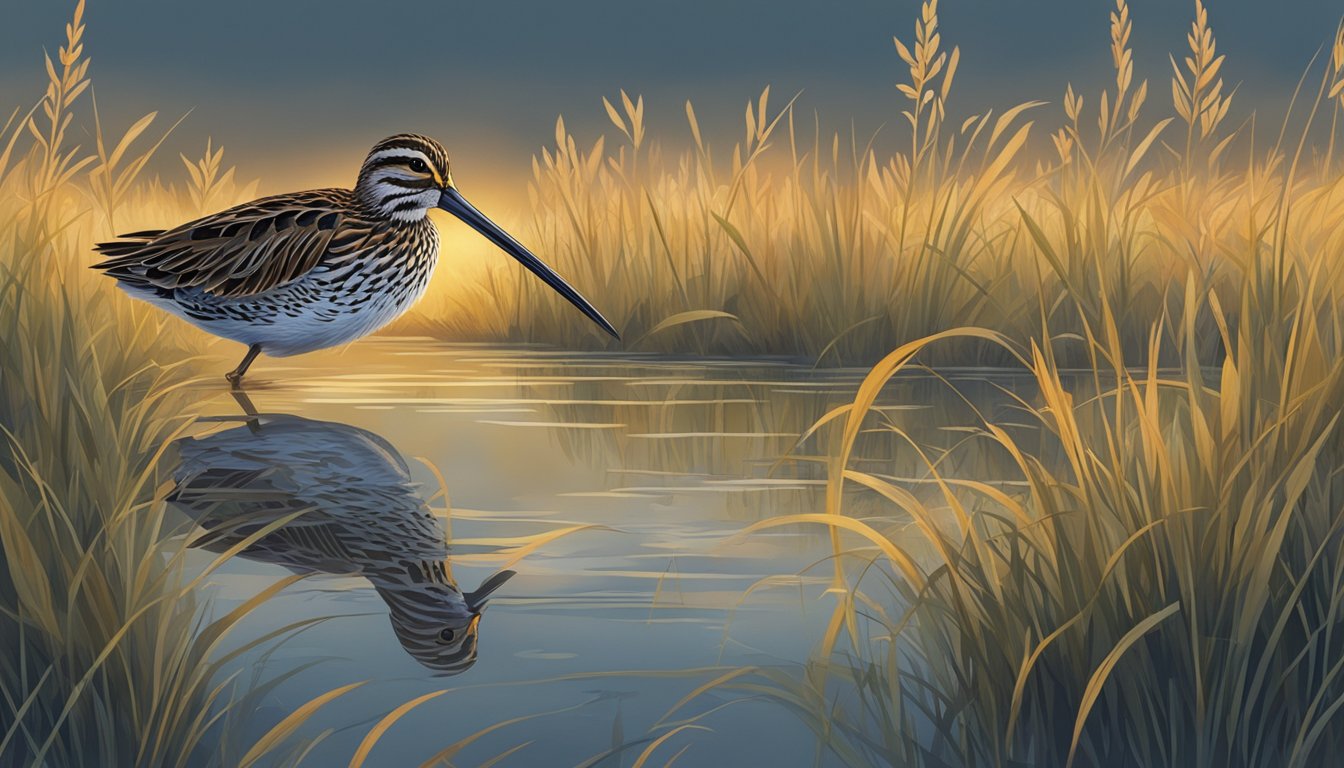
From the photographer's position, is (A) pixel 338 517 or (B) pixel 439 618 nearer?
(B) pixel 439 618

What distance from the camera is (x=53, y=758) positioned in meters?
2.33

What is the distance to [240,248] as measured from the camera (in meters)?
6.04

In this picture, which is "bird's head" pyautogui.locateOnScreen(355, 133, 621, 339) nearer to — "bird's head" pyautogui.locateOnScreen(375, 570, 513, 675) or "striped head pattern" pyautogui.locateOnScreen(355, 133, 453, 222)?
"striped head pattern" pyautogui.locateOnScreen(355, 133, 453, 222)

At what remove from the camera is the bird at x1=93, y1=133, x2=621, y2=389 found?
5914 millimetres

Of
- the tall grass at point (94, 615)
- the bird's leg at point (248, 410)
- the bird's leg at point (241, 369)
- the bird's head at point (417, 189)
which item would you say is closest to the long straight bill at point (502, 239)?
the bird's head at point (417, 189)

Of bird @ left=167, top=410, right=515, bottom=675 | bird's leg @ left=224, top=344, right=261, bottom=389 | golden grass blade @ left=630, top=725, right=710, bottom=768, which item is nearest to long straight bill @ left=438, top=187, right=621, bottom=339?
bird's leg @ left=224, top=344, right=261, bottom=389

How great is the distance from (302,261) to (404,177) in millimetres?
712

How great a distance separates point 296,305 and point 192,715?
12.0 feet

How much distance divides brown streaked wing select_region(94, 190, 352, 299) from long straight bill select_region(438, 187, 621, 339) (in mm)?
495

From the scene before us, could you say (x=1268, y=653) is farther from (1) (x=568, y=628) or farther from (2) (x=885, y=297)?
(2) (x=885, y=297)

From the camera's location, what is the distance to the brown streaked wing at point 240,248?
19.5ft

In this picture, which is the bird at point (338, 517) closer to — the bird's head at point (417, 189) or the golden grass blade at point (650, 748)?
the golden grass blade at point (650, 748)

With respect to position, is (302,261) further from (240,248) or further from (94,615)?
(94,615)

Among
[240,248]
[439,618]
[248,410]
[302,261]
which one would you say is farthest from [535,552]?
[240,248]
